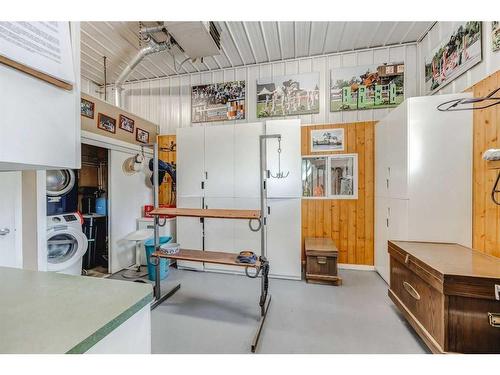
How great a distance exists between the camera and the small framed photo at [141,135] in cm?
414

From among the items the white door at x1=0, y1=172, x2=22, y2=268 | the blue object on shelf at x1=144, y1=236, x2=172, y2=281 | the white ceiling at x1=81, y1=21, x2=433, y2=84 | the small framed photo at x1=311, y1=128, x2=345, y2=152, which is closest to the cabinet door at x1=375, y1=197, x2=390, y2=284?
the small framed photo at x1=311, y1=128, x2=345, y2=152

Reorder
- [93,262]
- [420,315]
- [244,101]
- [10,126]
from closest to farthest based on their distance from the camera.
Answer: [10,126]
[420,315]
[93,262]
[244,101]

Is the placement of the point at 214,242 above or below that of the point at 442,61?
below

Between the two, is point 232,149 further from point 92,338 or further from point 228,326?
point 92,338

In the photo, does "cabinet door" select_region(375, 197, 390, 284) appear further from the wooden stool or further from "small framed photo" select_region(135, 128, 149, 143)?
"small framed photo" select_region(135, 128, 149, 143)

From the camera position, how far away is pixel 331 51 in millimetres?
3658

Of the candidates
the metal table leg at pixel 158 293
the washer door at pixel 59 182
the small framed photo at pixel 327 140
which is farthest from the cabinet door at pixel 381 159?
the washer door at pixel 59 182

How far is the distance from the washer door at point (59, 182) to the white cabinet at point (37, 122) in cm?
293

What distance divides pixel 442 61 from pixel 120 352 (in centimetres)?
419

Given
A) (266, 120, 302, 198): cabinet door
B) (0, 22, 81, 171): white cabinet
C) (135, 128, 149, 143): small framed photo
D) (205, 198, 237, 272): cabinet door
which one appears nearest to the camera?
(0, 22, 81, 171): white cabinet

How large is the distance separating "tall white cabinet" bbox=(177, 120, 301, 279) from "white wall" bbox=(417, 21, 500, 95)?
6.12 ft

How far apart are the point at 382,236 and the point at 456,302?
1.79m

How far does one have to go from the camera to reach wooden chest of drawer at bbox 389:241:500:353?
1.51 metres
